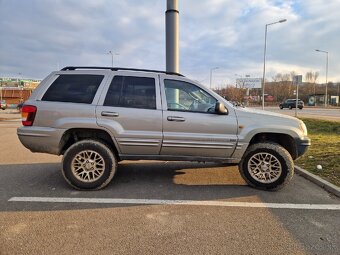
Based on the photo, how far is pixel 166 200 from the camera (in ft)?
14.4

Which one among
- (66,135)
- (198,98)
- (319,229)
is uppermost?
(198,98)

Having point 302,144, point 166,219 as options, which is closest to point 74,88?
point 166,219

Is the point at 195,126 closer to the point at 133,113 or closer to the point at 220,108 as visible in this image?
the point at 220,108

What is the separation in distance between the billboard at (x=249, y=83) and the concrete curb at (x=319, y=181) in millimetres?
71740

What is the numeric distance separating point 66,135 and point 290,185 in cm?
419

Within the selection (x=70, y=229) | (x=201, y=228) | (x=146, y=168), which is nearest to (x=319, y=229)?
(x=201, y=228)

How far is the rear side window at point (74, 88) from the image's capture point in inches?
189

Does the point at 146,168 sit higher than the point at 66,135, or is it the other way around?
the point at 66,135

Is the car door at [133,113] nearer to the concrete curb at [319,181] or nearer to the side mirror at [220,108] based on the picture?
the side mirror at [220,108]

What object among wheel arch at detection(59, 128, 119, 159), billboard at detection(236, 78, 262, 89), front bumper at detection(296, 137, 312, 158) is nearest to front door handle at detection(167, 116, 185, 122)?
wheel arch at detection(59, 128, 119, 159)

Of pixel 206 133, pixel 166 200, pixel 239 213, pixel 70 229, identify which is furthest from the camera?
pixel 206 133

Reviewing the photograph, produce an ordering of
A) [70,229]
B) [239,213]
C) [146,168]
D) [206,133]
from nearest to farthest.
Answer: [70,229]
[239,213]
[206,133]
[146,168]

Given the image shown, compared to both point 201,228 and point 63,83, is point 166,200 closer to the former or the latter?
point 201,228

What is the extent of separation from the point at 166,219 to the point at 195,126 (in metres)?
1.71
